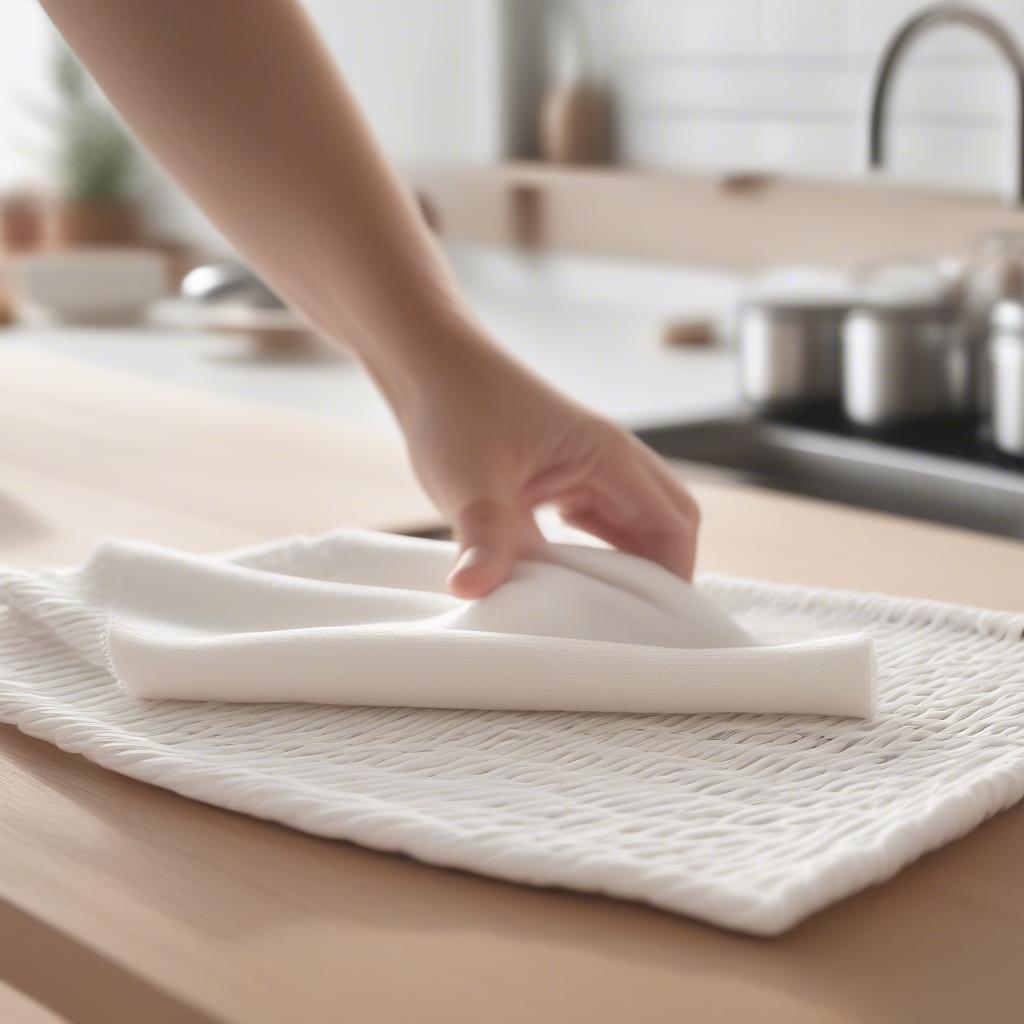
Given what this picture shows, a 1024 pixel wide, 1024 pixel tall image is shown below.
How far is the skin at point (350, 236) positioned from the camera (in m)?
0.81

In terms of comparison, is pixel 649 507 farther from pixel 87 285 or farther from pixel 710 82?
pixel 87 285

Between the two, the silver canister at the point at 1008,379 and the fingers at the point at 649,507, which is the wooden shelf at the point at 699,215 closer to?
the silver canister at the point at 1008,379

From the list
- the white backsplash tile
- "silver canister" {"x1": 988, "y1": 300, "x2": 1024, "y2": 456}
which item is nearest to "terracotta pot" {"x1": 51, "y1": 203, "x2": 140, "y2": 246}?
the white backsplash tile

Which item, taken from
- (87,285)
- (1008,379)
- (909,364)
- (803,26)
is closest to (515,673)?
(1008,379)

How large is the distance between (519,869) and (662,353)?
5.77 feet

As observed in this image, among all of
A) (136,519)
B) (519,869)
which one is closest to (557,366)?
(136,519)

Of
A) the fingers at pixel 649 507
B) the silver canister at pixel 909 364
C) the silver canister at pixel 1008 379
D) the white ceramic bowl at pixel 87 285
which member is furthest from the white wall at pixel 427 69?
the fingers at pixel 649 507

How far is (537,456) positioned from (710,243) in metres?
1.61

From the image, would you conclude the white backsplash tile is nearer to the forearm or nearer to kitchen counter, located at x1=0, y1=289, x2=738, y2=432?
kitchen counter, located at x1=0, y1=289, x2=738, y2=432

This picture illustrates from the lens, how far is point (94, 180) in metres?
3.44

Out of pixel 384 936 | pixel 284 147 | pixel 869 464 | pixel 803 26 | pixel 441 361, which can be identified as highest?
pixel 803 26

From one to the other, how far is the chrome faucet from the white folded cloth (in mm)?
1310

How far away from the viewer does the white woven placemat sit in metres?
0.50

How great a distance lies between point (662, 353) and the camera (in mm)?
2219
